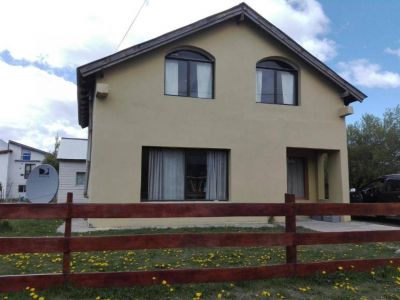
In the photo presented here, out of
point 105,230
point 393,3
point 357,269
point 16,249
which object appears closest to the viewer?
point 16,249

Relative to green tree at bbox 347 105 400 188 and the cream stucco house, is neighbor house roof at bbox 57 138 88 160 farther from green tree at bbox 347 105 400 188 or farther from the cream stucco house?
green tree at bbox 347 105 400 188

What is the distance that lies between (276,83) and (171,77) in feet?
12.5

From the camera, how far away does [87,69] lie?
11.6m

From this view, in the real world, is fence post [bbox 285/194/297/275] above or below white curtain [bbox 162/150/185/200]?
below

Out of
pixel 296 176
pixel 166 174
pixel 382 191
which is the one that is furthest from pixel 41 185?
pixel 382 191

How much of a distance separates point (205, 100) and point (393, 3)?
7.54 m

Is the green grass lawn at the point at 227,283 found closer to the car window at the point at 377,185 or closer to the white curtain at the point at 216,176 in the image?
the white curtain at the point at 216,176

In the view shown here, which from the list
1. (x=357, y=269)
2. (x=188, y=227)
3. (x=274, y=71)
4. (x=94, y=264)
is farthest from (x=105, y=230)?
(x=274, y=71)

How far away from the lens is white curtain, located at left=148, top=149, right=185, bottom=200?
1235cm

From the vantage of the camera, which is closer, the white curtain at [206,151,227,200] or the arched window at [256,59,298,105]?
the white curtain at [206,151,227,200]

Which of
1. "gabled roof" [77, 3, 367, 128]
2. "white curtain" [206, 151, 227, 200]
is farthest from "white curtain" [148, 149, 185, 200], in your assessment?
"gabled roof" [77, 3, 367, 128]

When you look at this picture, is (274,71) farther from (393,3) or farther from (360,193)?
(360,193)

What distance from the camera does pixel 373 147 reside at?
2591 centimetres

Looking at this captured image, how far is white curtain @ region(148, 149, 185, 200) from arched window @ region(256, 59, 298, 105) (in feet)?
11.8
